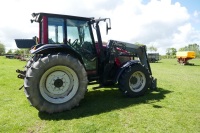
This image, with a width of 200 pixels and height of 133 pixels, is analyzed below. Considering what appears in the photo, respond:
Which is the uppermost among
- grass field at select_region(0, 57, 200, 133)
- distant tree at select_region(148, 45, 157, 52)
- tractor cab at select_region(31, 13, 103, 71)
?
distant tree at select_region(148, 45, 157, 52)

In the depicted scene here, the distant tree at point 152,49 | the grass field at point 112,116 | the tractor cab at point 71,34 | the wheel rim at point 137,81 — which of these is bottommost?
the grass field at point 112,116

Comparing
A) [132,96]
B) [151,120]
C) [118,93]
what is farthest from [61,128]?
[118,93]

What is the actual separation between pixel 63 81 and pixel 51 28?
1709 millimetres

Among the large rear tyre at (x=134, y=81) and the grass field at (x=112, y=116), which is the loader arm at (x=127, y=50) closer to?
the large rear tyre at (x=134, y=81)

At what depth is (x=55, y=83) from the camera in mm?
6086

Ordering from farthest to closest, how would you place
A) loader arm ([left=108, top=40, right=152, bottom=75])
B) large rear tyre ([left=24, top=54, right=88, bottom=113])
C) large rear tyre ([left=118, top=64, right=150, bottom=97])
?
1. loader arm ([left=108, top=40, right=152, bottom=75])
2. large rear tyre ([left=118, top=64, right=150, bottom=97])
3. large rear tyre ([left=24, top=54, right=88, bottom=113])

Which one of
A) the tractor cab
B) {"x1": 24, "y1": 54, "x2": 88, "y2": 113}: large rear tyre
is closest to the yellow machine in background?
the tractor cab

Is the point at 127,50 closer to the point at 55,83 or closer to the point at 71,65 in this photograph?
the point at 71,65

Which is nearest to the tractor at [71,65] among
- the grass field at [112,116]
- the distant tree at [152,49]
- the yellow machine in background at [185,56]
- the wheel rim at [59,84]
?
the wheel rim at [59,84]

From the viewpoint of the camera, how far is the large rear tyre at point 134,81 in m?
7.31

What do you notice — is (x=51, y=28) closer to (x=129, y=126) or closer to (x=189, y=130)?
(x=129, y=126)

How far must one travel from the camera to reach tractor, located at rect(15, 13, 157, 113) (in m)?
5.75

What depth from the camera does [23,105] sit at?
672cm

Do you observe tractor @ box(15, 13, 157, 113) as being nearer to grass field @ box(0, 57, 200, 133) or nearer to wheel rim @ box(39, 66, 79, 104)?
wheel rim @ box(39, 66, 79, 104)
